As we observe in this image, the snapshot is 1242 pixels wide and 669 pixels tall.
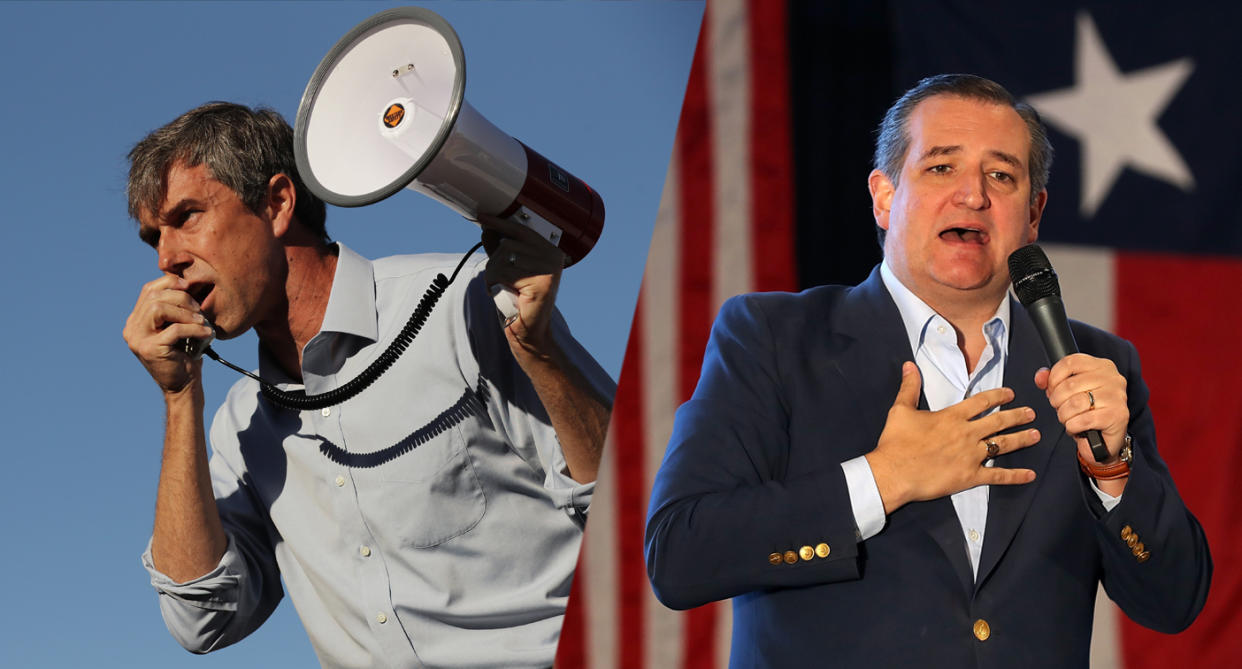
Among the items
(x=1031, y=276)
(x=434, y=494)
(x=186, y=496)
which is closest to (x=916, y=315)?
(x=1031, y=276)

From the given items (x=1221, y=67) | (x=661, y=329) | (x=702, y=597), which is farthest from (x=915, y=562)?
(x=1221, y=67)

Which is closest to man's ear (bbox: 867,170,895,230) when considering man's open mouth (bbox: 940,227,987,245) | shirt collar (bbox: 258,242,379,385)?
man's open mouth (bbox: 940,227,987,245)

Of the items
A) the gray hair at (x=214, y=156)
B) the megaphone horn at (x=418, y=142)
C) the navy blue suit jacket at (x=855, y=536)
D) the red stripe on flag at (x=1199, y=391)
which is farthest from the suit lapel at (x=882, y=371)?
the red stripe on flag at (x=1199, y=391)

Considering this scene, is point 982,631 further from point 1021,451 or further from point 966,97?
point 966,97

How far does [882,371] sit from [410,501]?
949mm

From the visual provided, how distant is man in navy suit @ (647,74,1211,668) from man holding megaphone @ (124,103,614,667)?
0.58m

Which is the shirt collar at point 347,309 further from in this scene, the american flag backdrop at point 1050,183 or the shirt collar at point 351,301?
the american flag backdrop at point 1050,183

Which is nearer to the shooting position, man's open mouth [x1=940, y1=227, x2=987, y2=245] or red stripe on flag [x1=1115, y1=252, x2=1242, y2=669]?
man's open mouth [x1=940, y1=227, x2=987, y2=245]

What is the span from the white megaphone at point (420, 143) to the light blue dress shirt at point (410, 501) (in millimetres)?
273

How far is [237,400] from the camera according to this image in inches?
90.5

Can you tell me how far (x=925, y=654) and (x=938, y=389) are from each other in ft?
1.09

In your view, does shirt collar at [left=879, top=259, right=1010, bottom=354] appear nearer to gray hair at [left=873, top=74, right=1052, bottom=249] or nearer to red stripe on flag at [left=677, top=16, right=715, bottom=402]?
gray hair at [left=873, top=74, right=1052, bottom=249]

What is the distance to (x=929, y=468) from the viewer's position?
1215mm

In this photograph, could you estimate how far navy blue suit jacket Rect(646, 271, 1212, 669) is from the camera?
123 cm
